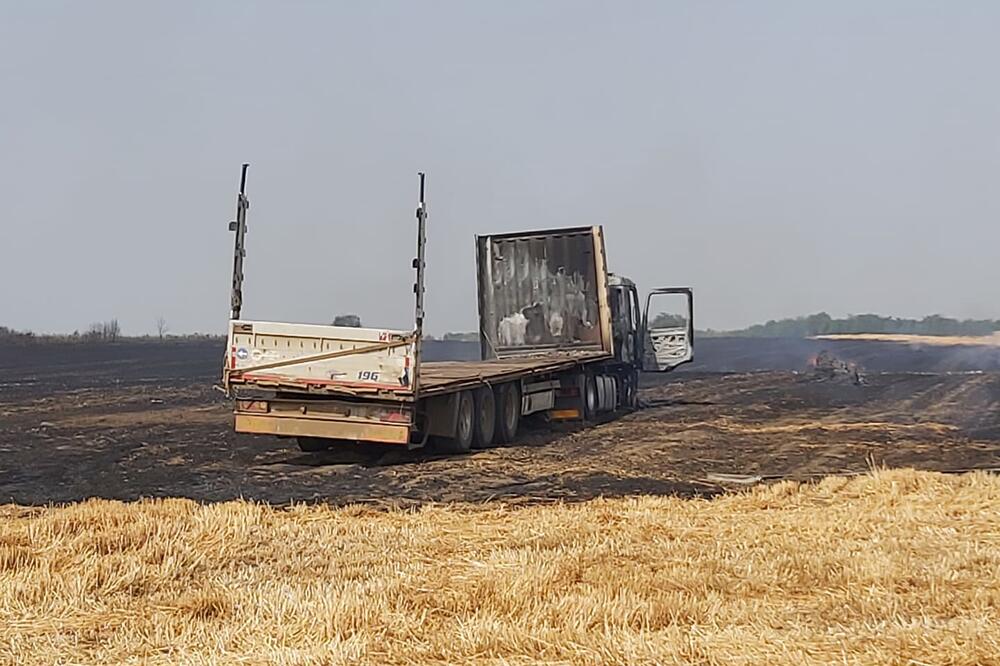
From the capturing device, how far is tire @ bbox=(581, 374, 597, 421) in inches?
838

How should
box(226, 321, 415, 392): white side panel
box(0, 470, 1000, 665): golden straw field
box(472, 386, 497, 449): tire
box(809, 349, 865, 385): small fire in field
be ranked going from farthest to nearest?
box(809, 349, 865, 385): small fire in field → box(472, 386, 497, 449): tire → box(226, 321, 415, 392): white side panel → box(0, 470, 1000, 665): golden straw field

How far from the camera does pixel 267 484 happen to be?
43.0ft

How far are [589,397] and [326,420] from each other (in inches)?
318

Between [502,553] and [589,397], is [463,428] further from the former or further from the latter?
[502,553]

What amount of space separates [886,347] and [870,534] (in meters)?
57.5

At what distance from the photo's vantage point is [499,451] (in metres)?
16.4

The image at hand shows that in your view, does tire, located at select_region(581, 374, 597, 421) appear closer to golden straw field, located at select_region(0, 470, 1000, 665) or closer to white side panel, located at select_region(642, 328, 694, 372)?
white side panel, located at select_region(642, 328, 694, 372)

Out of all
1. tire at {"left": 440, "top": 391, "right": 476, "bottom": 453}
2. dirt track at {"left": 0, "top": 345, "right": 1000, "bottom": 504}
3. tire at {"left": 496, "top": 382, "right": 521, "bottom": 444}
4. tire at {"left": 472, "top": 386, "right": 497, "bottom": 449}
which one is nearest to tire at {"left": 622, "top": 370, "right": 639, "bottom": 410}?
dirt track at {"left": 0, "top": 345, "right": 1000, "bottom": 504}

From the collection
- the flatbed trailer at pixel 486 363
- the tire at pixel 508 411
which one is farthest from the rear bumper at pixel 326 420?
the tire at pixel 508 411

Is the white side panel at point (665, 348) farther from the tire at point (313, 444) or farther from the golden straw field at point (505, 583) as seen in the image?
the golden straw field at point (505, 583)

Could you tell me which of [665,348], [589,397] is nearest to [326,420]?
[589,397]

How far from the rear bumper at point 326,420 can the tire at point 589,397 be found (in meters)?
7.36

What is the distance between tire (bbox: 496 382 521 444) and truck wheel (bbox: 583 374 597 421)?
3240mm

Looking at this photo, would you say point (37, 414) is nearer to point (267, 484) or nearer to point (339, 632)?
point (267, 484)
